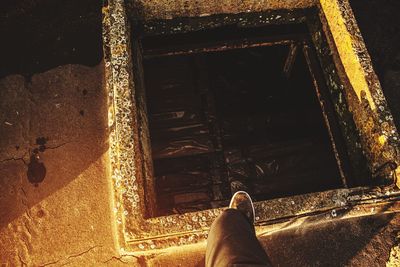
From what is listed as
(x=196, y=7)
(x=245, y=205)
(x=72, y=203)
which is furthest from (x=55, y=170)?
(x=196, y=7)

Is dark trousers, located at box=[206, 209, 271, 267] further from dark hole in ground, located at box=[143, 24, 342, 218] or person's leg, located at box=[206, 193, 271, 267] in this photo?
dark hole in ground, located at box=[143, 24, 342, 218]

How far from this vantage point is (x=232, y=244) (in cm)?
203

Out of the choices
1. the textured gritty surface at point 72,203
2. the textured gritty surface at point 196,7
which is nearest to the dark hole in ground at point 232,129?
the textured gritty surface at point 196,7

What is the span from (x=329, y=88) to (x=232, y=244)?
6.43ft

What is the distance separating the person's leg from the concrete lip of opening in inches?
5.4

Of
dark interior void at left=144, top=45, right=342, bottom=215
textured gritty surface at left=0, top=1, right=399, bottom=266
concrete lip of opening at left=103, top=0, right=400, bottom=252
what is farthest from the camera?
dark interior void at left=144, top=45, right=342, bottom=215

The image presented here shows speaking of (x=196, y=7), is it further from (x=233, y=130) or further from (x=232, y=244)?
(x=232, y=244)

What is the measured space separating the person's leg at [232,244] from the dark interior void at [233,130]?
3.22 feet

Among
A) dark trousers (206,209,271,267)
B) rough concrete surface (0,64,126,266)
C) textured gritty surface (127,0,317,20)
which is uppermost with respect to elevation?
textured gritty surface (127,0,317,20)

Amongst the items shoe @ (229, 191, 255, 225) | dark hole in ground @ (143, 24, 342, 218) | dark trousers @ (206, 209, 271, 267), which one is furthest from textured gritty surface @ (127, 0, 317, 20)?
dark trousers @ (206, 209, 271, 267)

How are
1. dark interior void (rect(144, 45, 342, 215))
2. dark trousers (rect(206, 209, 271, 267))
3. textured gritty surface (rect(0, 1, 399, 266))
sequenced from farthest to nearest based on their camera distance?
dark interior void (rect(144, 45, 342, 215)), textured gritty surface (rect(0, 1, 399, 266)), dark trousers (rect(206, 209, 271, 267))

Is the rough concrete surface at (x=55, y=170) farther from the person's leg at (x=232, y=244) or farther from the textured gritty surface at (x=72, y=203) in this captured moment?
the person's leg at (x=232, y=244)

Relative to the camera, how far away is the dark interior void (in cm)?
348

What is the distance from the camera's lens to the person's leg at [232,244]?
1953 millimetres
